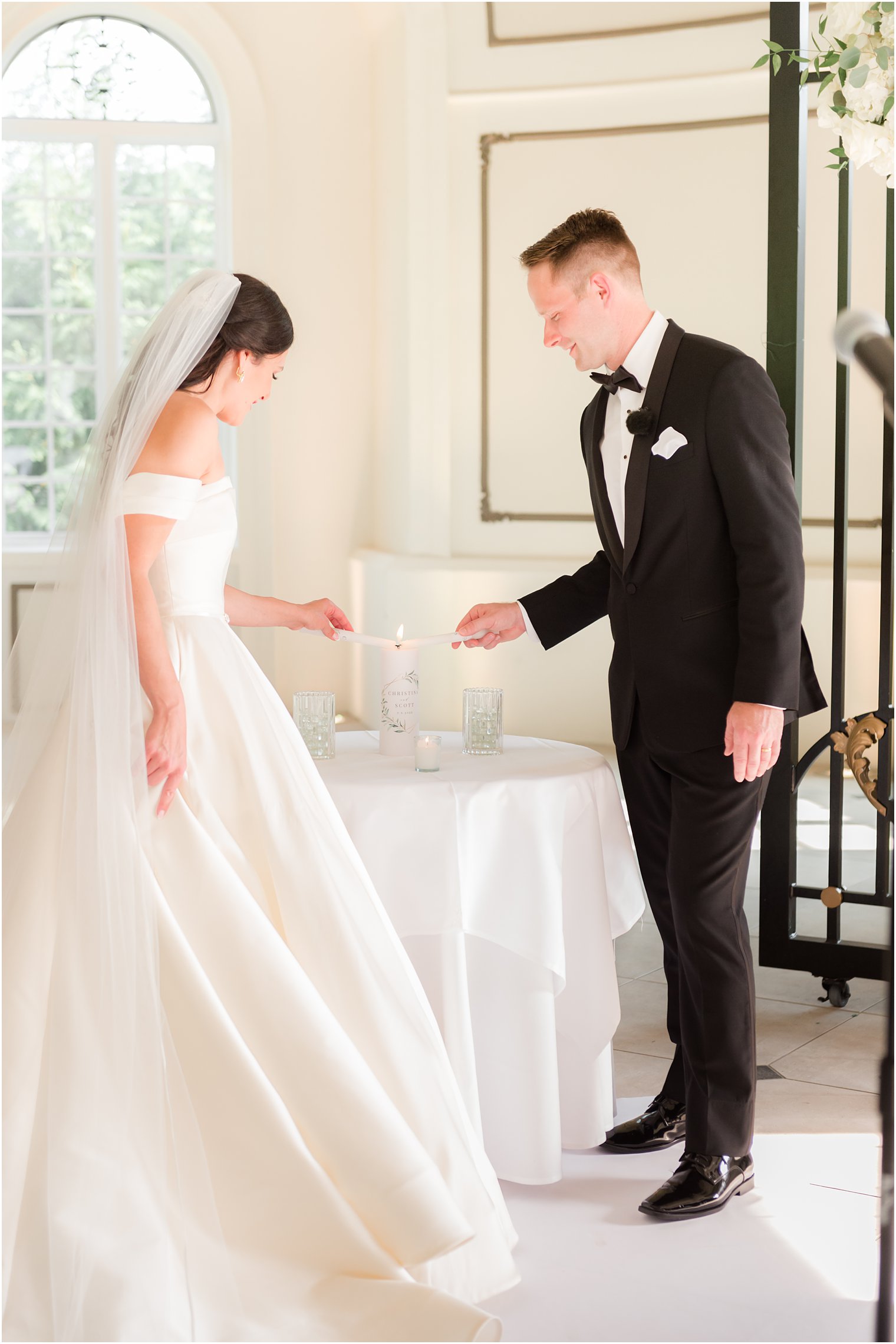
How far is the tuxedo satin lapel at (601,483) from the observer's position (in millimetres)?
2553

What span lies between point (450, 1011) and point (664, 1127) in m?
0.66

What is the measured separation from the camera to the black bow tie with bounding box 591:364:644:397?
2488mm

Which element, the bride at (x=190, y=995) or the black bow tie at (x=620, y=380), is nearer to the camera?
the bride at (x=190, y=995)

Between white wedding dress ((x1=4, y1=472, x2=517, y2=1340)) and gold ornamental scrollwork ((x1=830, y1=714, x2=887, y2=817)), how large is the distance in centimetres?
162

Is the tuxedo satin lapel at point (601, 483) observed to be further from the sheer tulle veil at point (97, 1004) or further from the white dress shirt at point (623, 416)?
the sheer tulle veil at point (97, 1004)

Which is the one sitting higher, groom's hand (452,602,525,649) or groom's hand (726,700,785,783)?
groom's hand (452,602,525,649)

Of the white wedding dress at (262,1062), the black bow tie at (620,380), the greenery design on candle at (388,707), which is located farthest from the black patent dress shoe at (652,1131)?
the black bow tie at (620,380)

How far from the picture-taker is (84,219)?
7.70 m

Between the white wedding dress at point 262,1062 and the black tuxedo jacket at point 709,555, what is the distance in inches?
27.6

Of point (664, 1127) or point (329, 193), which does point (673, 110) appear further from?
point (664, 1127)

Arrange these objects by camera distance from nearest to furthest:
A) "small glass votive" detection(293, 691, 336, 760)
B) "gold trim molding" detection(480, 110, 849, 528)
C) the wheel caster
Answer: "small glass votive" detection(293, 691, 336, 760), the wheel caster, "gold trim molding" detection(480, 110, 849, 528)

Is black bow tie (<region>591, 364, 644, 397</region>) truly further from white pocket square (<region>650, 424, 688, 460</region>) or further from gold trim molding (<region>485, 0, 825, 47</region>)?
gold trim molding (<region>485, 0, 825, 47</region>)

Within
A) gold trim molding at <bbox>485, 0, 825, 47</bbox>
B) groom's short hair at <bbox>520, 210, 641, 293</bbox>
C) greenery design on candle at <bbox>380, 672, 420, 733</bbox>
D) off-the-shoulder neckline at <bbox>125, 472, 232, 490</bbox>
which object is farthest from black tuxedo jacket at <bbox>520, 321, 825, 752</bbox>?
gold trim molding at <bbox>485, 0, 825, 47</bbox>

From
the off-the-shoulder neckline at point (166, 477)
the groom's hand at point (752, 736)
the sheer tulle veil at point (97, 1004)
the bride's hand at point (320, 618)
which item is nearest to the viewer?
the sheer tulle veil at point (97, 1004)
